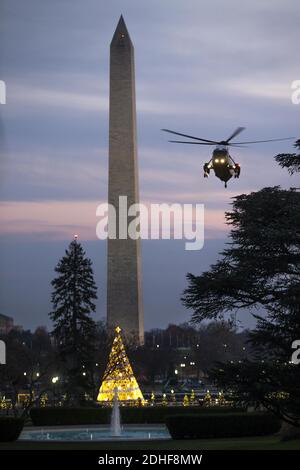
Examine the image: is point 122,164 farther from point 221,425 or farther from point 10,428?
point 10,428

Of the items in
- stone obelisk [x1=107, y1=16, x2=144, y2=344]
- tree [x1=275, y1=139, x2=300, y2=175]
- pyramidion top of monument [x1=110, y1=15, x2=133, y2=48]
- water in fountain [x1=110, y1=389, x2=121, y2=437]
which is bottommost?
water in fountain [x1=110, y1=389, x2=121, y2=437]

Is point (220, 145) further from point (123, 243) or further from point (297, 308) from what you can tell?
point (123, 243)

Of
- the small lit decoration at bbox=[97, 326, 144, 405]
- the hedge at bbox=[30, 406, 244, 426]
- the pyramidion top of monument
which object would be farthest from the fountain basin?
the pyramidion top of monument

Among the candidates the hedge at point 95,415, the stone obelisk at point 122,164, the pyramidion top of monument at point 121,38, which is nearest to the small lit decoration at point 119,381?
the hedge at point 95,415

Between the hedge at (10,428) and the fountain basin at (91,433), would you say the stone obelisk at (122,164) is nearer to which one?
the fountain basin at (91,433)

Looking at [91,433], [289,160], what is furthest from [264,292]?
[91,433]

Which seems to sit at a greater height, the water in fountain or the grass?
the water in fountain

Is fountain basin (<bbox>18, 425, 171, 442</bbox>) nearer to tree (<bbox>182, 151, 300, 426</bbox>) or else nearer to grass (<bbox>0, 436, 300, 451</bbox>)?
grass (<bbox>0, 436, 300, 451</bbox>)
